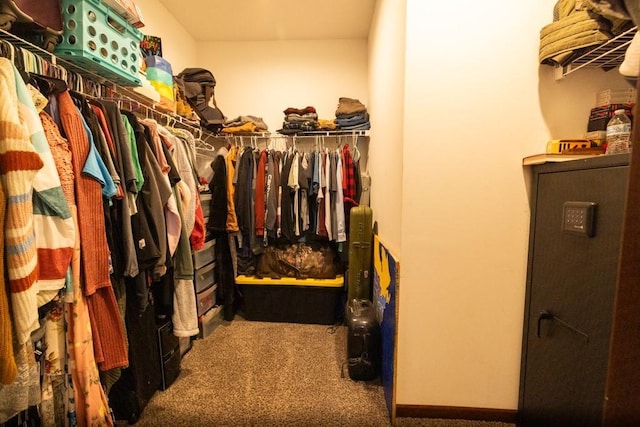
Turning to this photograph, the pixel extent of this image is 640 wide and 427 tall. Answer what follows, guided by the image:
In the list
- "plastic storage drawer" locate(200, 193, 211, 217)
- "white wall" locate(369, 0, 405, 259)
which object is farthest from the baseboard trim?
"plastic storage drawer" locate(200, 193, 211, 217)

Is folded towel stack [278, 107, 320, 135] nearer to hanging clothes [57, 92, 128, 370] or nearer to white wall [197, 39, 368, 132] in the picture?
white wall [197, 39, 368, 132]

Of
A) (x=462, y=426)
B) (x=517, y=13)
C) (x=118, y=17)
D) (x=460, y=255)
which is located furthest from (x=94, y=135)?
(x=462, y=426)

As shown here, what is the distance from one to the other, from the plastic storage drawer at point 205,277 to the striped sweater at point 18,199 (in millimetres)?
1250

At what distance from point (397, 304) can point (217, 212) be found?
1628 mm

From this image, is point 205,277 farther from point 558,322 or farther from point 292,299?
point 558,322

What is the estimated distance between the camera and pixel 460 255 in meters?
1.26

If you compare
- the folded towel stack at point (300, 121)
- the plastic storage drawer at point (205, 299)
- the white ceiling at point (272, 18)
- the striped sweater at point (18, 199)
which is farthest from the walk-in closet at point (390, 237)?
the folded towel stack at point (300, 121)

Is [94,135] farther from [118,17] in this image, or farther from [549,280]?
[549,280]

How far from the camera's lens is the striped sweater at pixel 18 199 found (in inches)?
28.7

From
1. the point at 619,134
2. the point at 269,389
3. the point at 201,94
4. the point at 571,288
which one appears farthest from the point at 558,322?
the point at 201,94

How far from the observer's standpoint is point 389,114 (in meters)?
1.59

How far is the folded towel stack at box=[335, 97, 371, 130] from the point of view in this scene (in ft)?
7.97

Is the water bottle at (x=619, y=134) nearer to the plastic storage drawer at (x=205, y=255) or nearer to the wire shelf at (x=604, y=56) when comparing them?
the wire shelf at (x=604, y=56)

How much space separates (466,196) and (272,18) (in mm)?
2325
